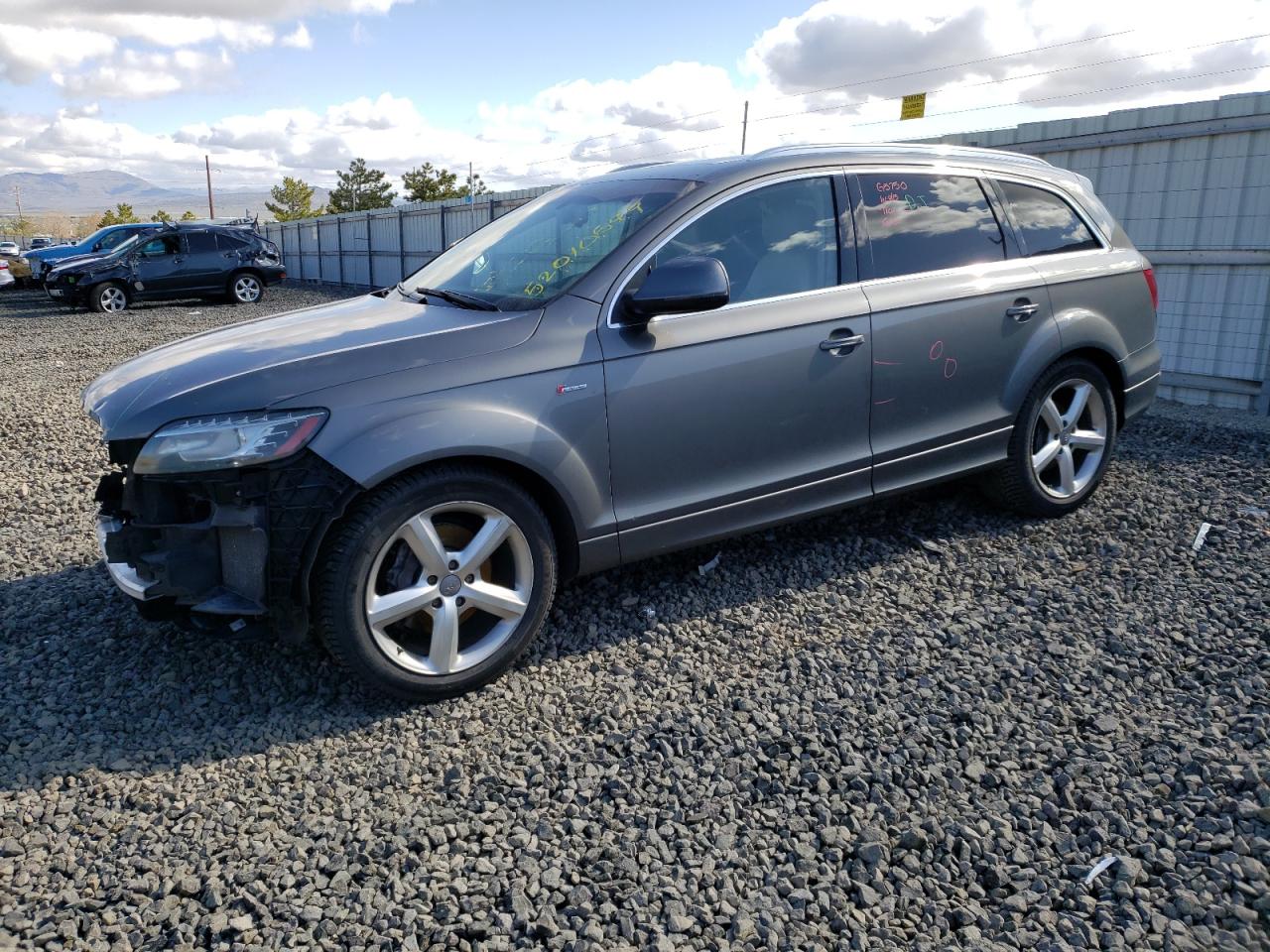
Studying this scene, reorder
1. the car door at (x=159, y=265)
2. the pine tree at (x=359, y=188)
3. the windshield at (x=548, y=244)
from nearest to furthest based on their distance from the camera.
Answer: the windshield at (x=548, y=244) → the car door at (x=159, y=265) → the pine tree at (x=359, y=188)

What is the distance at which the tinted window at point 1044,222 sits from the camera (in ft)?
15.3

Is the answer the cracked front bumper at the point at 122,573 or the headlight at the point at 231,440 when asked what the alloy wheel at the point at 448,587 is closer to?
the headlight at the point at 231,440

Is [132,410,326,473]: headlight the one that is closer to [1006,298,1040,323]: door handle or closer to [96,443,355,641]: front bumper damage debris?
[96,443,355,641]: front bumper damage debris

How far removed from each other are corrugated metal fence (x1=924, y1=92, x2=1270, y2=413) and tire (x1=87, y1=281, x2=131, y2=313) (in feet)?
57.1

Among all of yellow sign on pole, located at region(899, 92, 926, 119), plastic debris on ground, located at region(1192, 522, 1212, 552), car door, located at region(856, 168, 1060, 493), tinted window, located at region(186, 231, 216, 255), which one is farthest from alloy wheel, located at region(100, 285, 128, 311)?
plastic debris on ground, located at region(1192, 522, 1212, 552)

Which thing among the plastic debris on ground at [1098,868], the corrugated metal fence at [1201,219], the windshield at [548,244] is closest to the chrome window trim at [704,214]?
the windshield at [548,244]

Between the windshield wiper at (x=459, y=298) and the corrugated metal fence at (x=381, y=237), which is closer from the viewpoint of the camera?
the windshield wiper at (x=459, y=298)

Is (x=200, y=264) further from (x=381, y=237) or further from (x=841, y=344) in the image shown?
(x=841, y=344)

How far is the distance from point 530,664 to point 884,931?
172cm

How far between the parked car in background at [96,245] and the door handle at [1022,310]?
19735mm

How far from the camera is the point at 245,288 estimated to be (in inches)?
792

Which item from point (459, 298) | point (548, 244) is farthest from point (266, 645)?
point (548, 244)

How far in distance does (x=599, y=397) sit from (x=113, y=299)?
61.5 ft

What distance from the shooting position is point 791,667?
356cm
